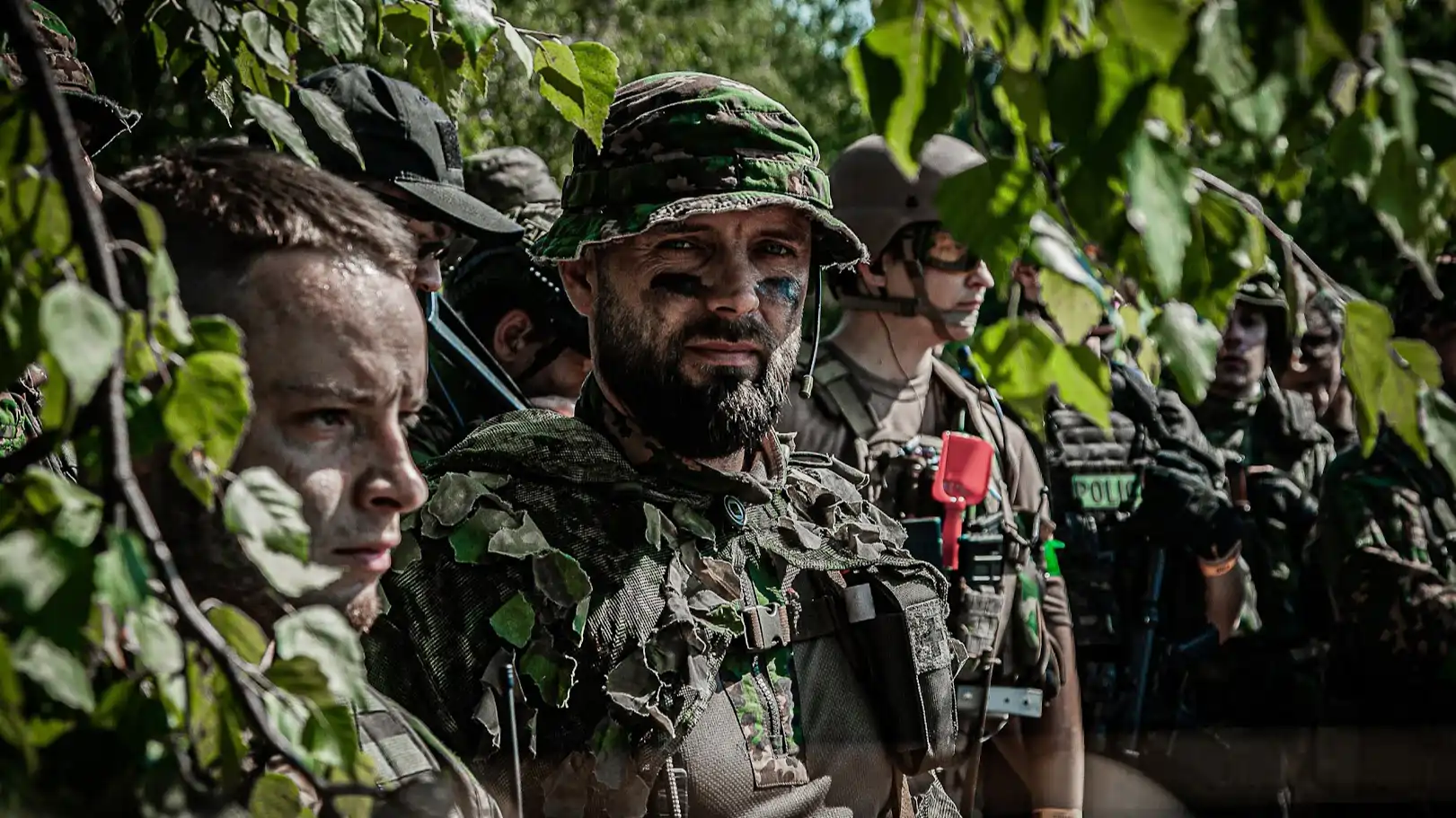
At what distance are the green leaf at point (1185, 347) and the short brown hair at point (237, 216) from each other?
97 cm

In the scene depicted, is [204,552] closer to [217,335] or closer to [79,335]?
[217,335]

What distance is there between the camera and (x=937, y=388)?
566 centimetres

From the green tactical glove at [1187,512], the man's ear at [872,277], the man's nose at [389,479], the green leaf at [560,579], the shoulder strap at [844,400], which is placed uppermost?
the man's nose at [389,479]

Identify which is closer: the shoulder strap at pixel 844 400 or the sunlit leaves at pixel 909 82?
the sunlit leaves at pixel 909 82

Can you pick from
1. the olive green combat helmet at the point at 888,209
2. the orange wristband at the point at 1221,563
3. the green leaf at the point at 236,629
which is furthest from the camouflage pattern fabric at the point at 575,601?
the orange wristband at the point at 1221,563

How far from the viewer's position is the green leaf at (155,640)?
4.94ft

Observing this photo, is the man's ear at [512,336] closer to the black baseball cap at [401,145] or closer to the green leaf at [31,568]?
the black baseball cap at [401,145]

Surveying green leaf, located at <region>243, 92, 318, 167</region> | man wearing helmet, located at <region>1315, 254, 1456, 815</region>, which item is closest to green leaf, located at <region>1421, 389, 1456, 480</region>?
green leaf, located at <region>243, 92, 318, 167</region>

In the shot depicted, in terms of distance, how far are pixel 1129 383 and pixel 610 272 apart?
408 centimetres

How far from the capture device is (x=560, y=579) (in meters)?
3.14

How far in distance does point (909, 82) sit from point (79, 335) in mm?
724

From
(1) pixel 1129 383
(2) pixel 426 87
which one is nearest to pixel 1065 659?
(1) pixel 1129 383

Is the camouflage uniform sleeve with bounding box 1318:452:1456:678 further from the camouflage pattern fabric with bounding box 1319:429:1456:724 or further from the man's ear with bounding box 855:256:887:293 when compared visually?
the man's ear with bounding box 855:256:887:293

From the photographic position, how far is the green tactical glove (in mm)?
6805
